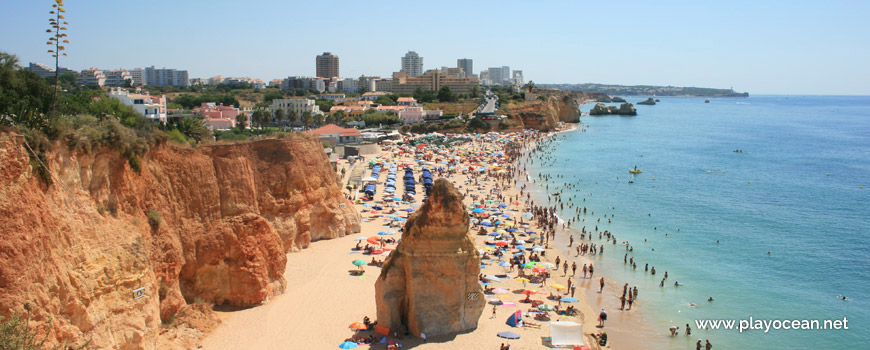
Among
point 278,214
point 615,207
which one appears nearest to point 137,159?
point 278,214

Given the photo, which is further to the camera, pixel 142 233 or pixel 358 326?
pixel 358 326

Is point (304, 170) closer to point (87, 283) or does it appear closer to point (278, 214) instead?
point (278, 214)

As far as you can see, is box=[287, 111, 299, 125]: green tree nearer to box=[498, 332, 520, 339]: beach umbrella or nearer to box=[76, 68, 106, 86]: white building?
box=[498, 332, 520, 339]: beach umbrella

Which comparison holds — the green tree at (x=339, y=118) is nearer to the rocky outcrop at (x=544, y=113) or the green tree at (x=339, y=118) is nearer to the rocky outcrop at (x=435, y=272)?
the rocky outcrop at (x=544, y=113)

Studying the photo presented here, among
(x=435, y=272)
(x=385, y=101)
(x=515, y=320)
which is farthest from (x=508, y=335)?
(x=385, y=101)

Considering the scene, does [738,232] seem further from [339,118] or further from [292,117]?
[339,118]

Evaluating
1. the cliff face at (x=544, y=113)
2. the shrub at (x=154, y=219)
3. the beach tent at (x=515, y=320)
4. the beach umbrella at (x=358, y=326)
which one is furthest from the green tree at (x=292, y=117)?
the beach tent at (x=515, y=320)

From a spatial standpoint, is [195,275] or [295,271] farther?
[295,271]
